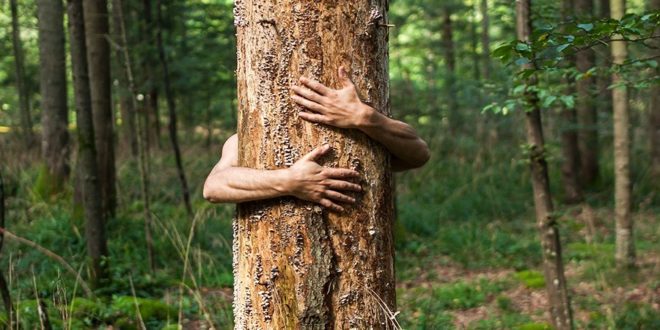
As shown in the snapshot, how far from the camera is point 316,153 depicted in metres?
2.75

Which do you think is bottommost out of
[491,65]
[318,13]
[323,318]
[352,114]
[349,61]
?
[323,318]

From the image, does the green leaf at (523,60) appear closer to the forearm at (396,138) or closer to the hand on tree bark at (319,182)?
the forearm at (396,138)

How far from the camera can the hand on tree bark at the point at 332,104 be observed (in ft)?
8.97

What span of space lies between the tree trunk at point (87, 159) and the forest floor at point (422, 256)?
0.65 ft

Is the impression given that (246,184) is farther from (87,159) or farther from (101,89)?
(101,89)

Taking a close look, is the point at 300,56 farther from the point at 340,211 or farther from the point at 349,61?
the point at 340,211

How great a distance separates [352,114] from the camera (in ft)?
8.99

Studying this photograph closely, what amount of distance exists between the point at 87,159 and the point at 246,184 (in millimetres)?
4743

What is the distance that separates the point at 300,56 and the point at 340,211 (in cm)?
61

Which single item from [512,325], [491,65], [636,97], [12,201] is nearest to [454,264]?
[512,325]

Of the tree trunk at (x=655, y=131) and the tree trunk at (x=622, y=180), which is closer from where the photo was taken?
the tree trunk at (x=622, y=180)

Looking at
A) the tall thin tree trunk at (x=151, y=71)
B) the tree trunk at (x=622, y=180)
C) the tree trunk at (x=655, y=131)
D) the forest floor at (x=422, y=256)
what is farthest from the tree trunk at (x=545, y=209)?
the tree trunk at (x=655, y=131)

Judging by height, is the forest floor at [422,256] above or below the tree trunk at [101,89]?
below

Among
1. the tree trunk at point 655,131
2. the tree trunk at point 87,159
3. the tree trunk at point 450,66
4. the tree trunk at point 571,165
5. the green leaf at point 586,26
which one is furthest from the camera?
the tree trunk at point 450,66
